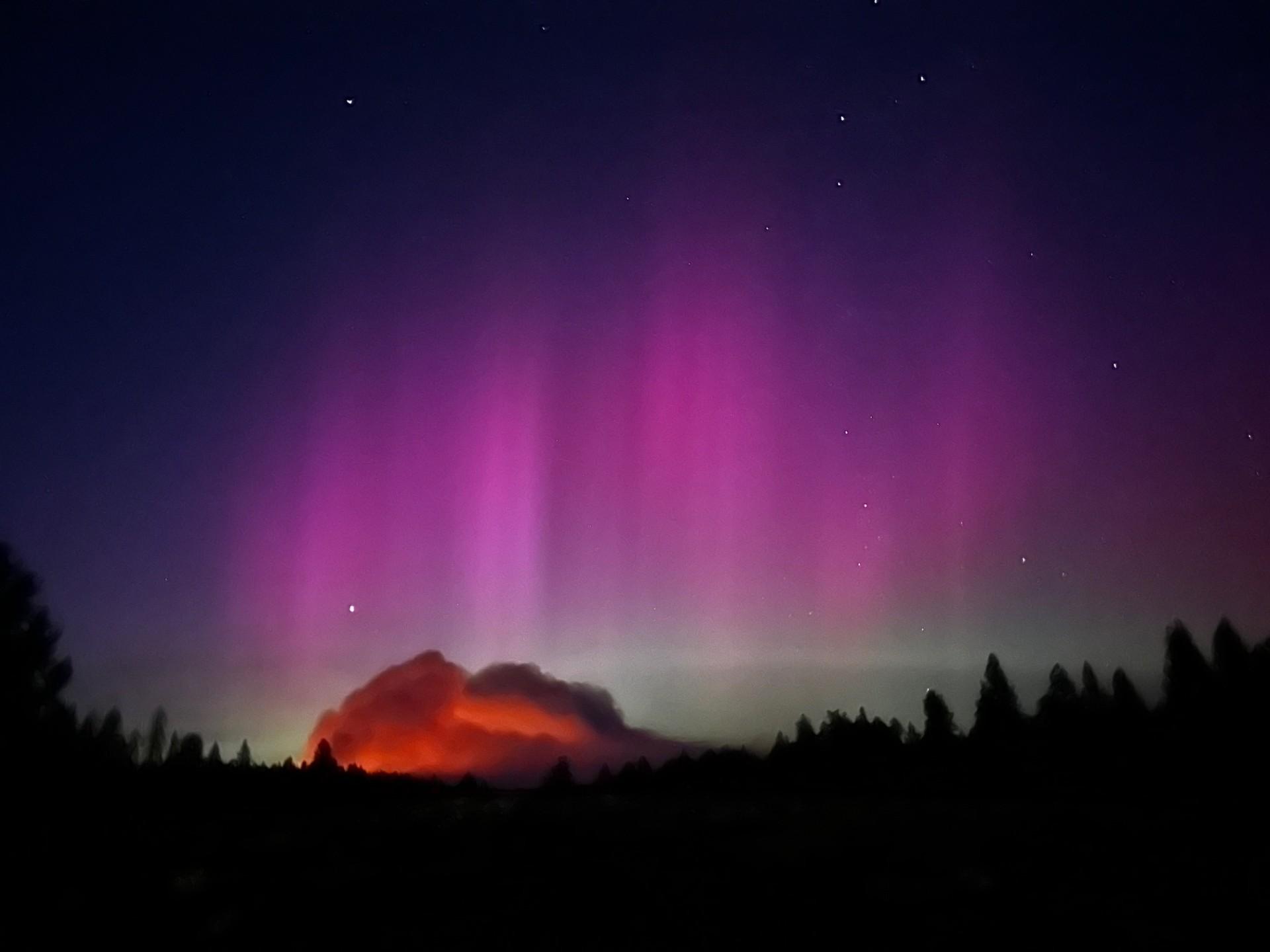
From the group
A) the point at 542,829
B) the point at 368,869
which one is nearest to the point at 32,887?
the point at 368,869

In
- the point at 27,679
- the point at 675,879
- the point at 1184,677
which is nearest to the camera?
the point at 675,879

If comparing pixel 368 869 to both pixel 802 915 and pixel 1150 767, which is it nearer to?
pixel 802 915

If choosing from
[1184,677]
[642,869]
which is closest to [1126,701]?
[1184,677]

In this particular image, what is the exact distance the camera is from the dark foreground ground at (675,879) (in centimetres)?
1434

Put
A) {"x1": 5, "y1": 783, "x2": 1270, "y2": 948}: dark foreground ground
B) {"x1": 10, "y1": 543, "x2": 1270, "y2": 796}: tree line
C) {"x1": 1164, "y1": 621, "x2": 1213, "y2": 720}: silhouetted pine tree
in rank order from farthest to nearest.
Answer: {"x1": 1164, "y1": 621, "x2": 1213, "y2": 720}: silhouetted pine tree, {"x1": 10, "y1": 543, "x2": 1270, "y2": 796}: tree line, {"x1": 5, "y1": 783, "x2": 1270, "y2": 948}: dark foreground ground

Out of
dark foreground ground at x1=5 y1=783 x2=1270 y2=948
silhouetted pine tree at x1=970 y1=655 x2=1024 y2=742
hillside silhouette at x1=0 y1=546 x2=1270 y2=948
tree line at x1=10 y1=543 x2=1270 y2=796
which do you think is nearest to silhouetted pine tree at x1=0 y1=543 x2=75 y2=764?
tree line at x1=10 y1=543 x2=1270 y2=796

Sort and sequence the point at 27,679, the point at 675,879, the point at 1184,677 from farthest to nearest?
1. the point at 1184,677
2. the point at 27,679
3. the point at 675,879

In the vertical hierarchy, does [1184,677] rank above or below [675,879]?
above

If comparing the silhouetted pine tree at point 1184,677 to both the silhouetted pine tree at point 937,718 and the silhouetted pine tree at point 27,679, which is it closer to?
the silhouetted pine tree at point 937,718

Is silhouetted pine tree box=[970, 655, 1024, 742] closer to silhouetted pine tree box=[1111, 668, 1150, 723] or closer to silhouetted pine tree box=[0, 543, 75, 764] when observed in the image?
silhouetted pine tree box=[1111, 668, 1150, 723]

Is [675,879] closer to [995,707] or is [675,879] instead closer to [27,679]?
[27,679]

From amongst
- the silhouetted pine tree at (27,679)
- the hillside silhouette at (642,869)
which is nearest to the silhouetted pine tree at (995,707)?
the hillside silhouette at (642,869)

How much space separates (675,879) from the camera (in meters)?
17.2

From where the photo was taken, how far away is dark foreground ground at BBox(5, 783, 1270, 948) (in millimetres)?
14336
